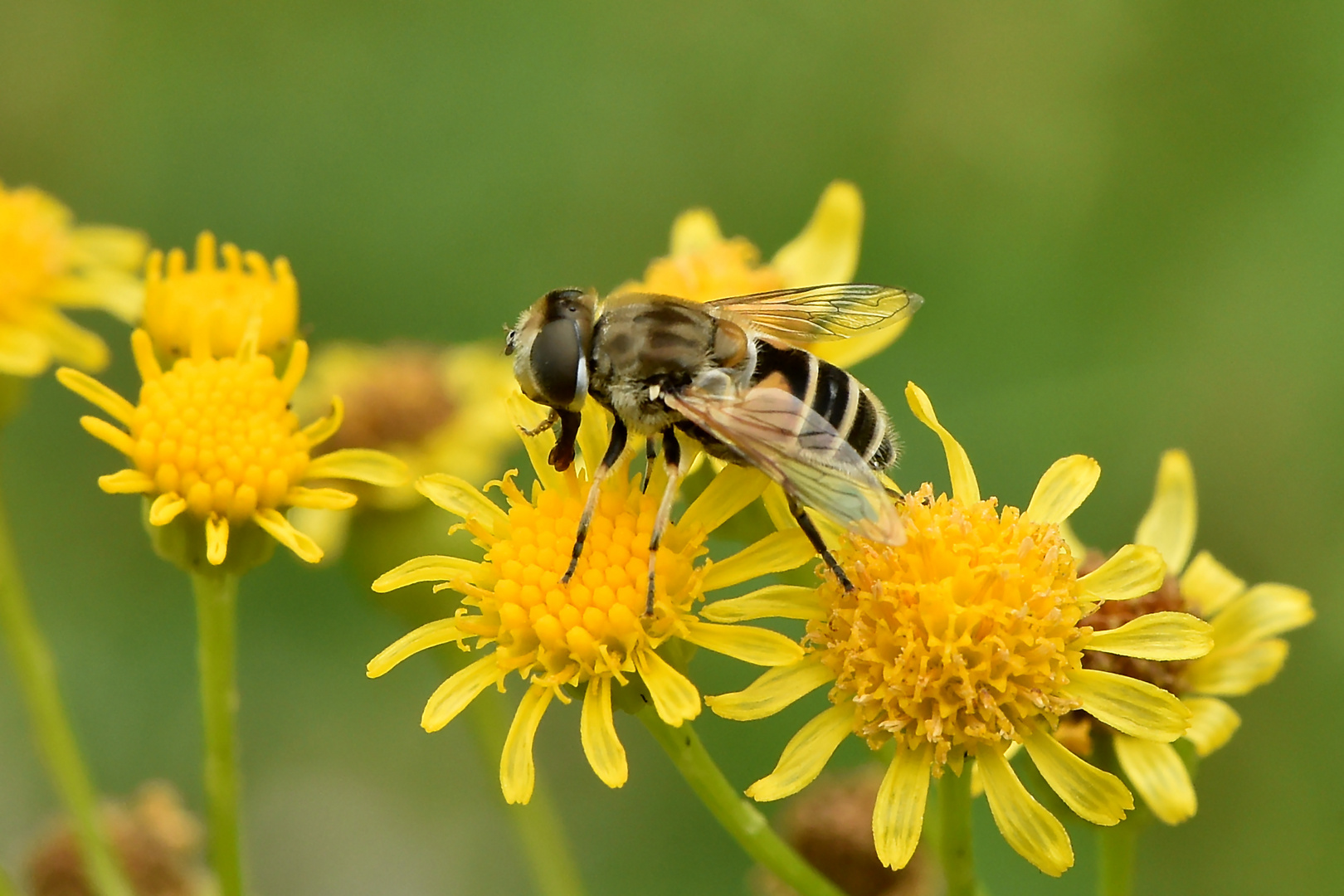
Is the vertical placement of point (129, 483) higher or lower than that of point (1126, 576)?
higher

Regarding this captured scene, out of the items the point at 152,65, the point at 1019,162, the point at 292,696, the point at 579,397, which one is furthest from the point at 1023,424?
the point at 152,65

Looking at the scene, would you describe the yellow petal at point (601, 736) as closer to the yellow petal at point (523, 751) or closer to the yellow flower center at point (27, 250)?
the yellow petal at point (523, 751)

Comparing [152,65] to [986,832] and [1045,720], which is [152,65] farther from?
[1045,720]

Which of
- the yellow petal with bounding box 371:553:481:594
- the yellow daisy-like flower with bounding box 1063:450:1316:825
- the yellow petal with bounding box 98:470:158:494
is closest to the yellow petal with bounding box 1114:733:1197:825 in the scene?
the yellow daisy-like flower with bounding box 1063:450:1316:825

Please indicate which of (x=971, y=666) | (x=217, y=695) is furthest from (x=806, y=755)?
(x=217, y=695)

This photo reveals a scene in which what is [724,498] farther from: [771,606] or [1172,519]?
[1172,519]

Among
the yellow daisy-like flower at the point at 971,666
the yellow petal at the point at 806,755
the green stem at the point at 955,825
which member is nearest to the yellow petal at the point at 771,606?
the yellow daisy-like flower at the point at 971,666
